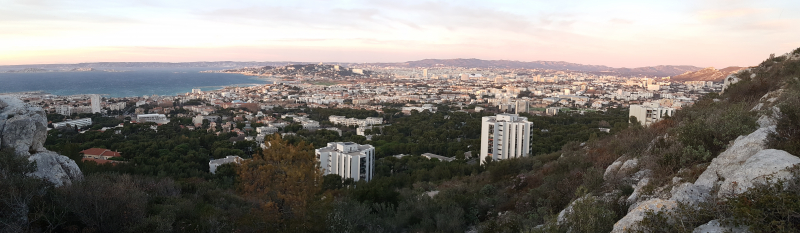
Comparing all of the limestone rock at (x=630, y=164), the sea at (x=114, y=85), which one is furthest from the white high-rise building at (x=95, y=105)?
the limestone rock at (x=630, y=164)

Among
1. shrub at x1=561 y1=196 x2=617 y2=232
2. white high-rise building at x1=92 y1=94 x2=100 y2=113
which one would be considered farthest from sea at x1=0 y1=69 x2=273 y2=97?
shrub at x1=561 y1=196 x2=617 y2=232

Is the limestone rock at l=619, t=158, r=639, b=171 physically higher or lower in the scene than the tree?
higher

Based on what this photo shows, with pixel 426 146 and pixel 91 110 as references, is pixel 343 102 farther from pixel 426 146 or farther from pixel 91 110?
pixel 426 146

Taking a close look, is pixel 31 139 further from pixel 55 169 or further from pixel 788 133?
pixel 788 133

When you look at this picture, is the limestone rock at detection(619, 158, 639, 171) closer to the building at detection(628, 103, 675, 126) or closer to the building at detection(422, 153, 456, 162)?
the building at detection(422, 153, 456, 162)

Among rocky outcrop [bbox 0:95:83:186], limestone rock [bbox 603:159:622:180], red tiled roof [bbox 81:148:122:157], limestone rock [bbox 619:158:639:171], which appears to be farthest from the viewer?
red tiled roof [bbox 81:148:122:157]

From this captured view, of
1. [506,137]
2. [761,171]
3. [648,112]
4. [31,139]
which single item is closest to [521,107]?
[648,112]
